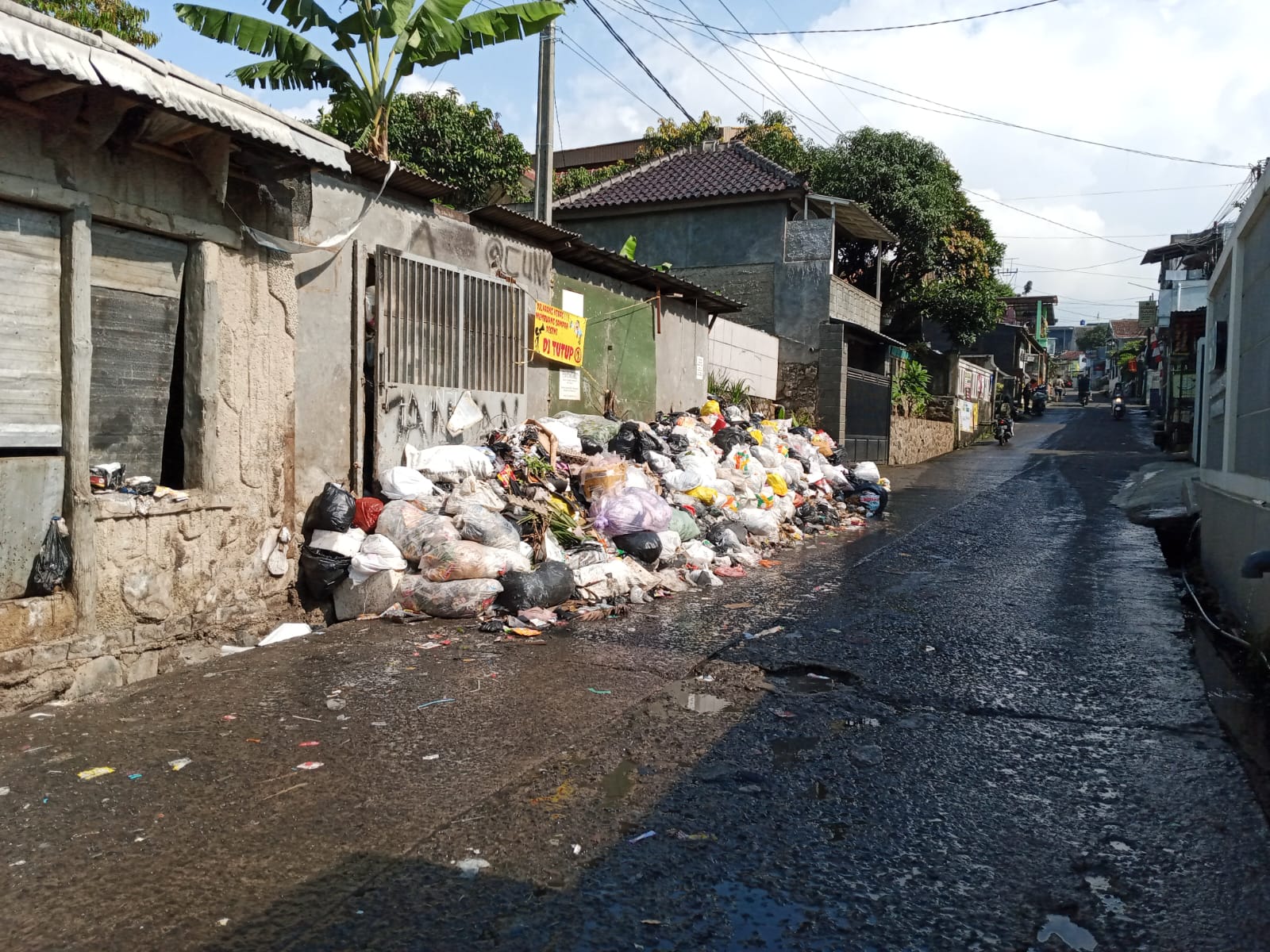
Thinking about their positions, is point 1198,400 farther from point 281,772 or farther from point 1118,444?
point 1118,444

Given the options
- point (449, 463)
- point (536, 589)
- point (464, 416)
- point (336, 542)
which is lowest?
point (536, 589)

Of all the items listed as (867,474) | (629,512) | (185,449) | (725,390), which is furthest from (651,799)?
(725,390)

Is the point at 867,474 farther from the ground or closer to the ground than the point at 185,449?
closer to the ground

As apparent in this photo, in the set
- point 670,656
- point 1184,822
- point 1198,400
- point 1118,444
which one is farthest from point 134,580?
point 1118,444

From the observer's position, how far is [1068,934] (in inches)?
90.7

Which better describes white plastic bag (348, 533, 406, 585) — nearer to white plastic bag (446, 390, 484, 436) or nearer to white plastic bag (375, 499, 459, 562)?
white plastic bag (375, 499, 459, 562)

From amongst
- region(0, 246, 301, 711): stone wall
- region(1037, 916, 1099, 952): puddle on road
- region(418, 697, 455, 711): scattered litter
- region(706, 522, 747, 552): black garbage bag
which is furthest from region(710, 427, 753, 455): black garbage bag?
region(1037, 916, 1099, 952): puddle on road

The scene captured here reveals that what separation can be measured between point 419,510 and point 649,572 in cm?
183

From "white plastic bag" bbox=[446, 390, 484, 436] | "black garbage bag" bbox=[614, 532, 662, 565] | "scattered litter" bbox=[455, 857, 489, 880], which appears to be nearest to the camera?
"scattered litter" bbox=[455, 857, 489, 880]

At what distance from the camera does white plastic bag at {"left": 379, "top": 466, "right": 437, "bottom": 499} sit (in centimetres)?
625

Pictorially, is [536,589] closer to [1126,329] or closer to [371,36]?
[371,36]

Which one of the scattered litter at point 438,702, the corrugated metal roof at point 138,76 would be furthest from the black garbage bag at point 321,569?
the corrugated metal roof at point 138,76

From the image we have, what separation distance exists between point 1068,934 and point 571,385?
8.31 meters

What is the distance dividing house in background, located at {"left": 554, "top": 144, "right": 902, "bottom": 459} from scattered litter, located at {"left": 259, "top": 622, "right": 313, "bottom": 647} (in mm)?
13881
